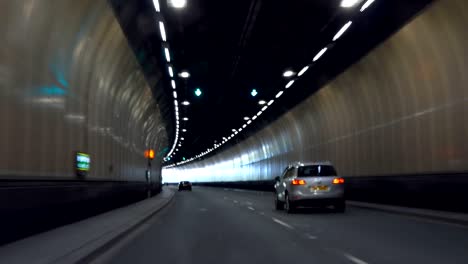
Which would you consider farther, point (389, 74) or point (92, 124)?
point (389, 74)

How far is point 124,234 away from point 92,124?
5.52 m

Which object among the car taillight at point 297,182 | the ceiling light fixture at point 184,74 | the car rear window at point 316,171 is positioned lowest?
the car taillight at point 297,182

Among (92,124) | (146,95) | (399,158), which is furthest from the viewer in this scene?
(146,95)

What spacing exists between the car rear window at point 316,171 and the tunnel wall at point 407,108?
9.05 feet

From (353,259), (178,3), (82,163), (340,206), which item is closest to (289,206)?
(340,206)

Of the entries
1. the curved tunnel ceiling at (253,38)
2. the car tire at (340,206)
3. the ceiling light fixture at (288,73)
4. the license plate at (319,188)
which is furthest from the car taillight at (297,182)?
the ceiling light fixture at (288,73)

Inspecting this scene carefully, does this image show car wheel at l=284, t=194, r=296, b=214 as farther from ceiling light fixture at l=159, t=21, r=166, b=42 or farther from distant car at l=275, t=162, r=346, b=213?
ceiling light fixture at l=159, t=21, r=166, b=42

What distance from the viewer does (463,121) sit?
1723 centimetres

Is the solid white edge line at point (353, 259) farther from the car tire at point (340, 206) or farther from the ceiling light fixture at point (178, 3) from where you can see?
the car tire at point (340, 206)

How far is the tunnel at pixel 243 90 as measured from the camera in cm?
1074

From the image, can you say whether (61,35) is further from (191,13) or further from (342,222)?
(342,222)

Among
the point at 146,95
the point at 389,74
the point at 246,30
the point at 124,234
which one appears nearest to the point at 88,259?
the point at 124,234

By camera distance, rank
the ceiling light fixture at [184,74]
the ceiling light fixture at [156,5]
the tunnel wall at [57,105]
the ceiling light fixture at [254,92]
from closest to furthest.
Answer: the tunnel wall at [57,105], the ceiling light fixture at [156,5], the ceiling light fixture at [184,74], the ceiling light fixture at [254,92]

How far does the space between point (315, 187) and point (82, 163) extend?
863cm
